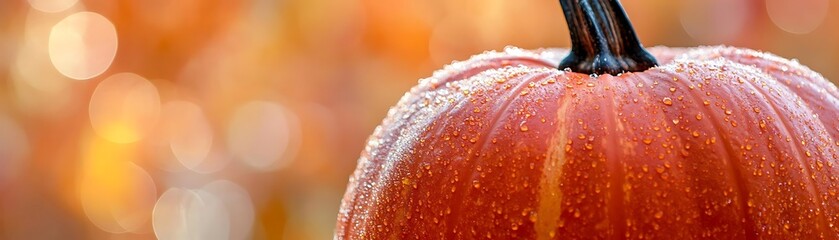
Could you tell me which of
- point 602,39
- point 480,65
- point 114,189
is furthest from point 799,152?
point 114,189

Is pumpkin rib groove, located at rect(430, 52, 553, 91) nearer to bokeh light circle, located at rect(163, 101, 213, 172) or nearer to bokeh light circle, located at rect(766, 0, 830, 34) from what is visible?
bokeh light circle, located at rect(163, 101, 213, 172)

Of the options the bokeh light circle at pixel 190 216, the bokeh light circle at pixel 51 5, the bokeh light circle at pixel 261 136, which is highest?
the bokeh light circle at pixel 51 5

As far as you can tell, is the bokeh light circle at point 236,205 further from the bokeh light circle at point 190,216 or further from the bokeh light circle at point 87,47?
the bokeh light circle at point 87,47

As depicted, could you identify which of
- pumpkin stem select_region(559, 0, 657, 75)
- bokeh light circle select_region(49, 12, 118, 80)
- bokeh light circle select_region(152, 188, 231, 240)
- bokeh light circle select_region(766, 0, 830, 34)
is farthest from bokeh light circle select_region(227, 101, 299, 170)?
pumpkin stem select_region(559, 0, 657, 75)

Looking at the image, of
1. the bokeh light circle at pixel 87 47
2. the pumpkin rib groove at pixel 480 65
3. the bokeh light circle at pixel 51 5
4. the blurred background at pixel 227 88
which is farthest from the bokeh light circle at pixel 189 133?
the pumpkin rib groove at pixel 480 65

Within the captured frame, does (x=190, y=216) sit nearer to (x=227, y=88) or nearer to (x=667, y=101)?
(x=227, y=88)
